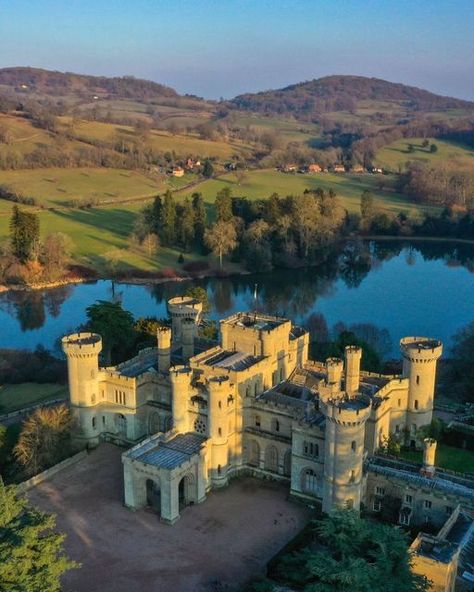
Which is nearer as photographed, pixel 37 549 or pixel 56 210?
pixel 37 549

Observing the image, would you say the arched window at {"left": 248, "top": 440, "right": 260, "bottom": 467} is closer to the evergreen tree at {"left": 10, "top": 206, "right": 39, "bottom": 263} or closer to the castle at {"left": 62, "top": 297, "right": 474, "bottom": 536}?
the castle at {"left": 62, "top": 297, "right": 474, "bottom": 536}

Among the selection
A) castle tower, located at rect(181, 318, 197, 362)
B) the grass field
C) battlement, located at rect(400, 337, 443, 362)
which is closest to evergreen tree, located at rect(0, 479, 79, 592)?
castle tower, located at rect(181, 318, 197, 362)

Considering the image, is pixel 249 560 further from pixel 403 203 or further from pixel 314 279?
pixel 403 203

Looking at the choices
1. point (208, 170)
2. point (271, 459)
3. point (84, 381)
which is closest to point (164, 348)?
point (84, 381)

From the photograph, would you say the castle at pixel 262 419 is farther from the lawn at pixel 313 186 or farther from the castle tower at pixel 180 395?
the lawn at pixel 313 186

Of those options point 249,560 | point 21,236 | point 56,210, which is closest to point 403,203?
point 56,210

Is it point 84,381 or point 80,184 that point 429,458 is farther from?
point 80,184
